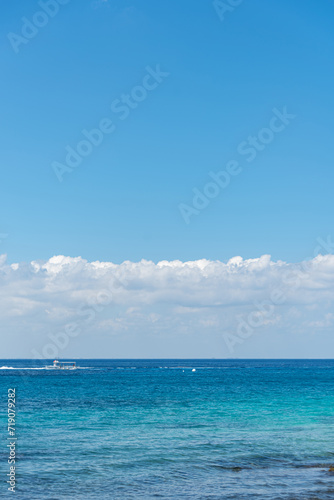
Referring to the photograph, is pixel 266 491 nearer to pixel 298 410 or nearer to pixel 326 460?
pixel 326 460

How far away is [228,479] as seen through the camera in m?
26.4

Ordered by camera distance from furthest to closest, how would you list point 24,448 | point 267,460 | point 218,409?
point 218,409
point 24,448
point 267,460

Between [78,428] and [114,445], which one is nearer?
[114,445]

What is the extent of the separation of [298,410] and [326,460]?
24.7 m

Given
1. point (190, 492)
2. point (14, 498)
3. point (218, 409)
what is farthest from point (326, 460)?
point (218, 409)

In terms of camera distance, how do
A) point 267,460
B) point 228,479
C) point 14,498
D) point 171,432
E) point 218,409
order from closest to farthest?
point 14,498
point 228,479
point 267,460
point 171,432
point 218,409

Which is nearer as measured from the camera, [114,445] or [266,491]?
[266,491]

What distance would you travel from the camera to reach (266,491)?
946 inches

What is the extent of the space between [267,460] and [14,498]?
15198mm

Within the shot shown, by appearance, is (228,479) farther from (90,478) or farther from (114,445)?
(114,445)

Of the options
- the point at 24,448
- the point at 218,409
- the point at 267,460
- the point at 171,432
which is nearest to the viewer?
the point at 267,460

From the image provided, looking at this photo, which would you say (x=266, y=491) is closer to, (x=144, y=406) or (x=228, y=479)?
(x=228, y=479)

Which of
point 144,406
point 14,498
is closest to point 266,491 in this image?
point 14,498

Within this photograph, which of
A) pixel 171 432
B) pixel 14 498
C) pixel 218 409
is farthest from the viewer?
pixel 218 409
